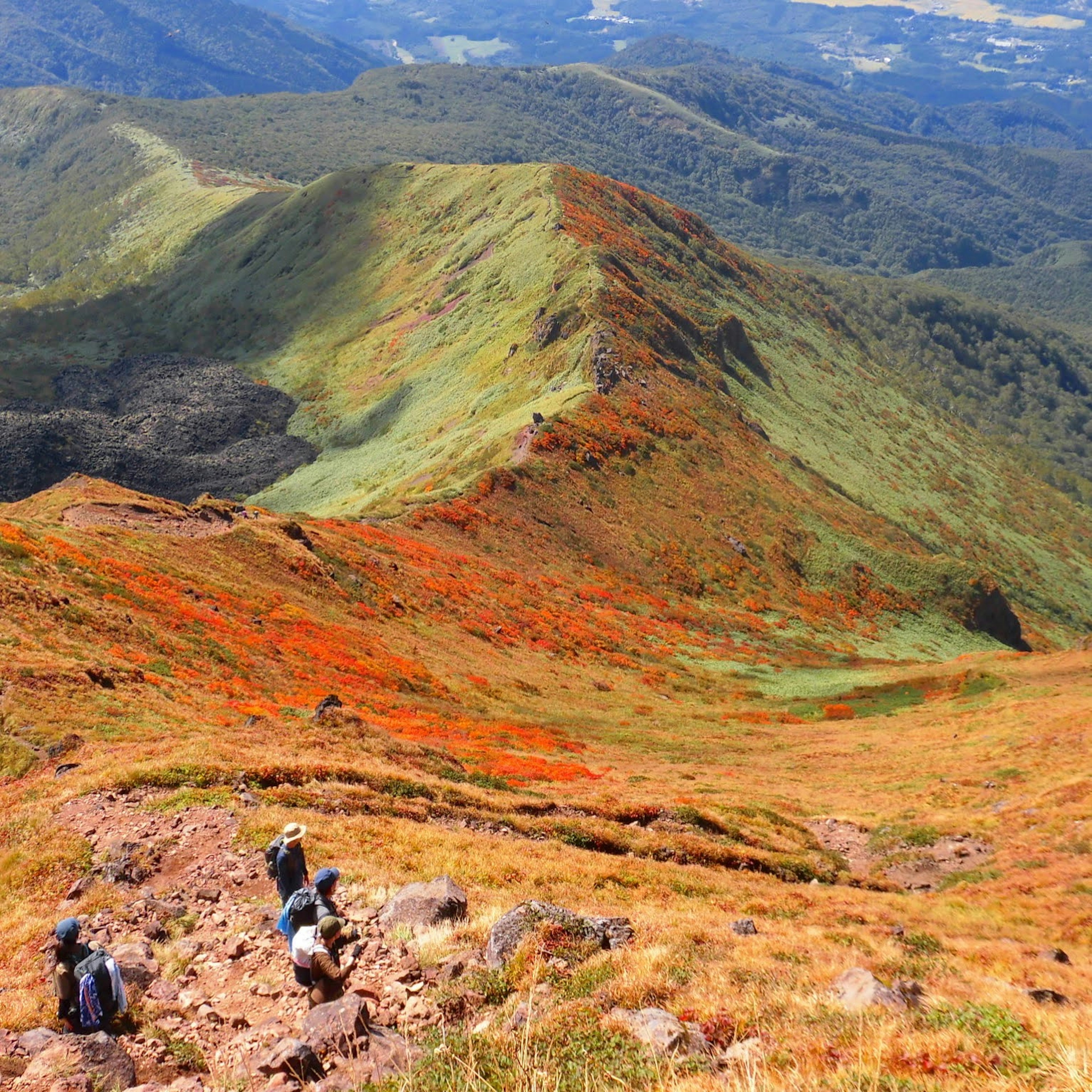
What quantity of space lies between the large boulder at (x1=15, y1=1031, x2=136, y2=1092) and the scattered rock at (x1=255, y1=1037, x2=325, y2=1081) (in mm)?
1825

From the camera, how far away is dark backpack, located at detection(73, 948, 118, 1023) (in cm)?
1030

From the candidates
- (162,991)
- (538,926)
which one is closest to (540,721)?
(538,926)

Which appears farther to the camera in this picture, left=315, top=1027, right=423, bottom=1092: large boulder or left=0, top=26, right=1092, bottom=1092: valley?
left=0, top=26, right=1092, bottom=1092: valley

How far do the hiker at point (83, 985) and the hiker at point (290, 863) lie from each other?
8.22 ft

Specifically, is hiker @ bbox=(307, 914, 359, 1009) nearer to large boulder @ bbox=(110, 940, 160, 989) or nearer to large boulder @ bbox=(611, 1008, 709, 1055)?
large boulder @ bbox=(110, 940, 160, 989)

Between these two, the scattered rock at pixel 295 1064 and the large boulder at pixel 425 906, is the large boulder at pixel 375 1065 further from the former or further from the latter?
the large boulder at pixel 425 906

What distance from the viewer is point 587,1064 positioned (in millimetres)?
8844

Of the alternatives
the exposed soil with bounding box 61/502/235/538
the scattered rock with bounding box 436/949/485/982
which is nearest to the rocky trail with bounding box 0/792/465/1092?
the scattered rock with bounding box 436/949/485/982

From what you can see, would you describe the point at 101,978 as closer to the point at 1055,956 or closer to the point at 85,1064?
the point at 85,1064

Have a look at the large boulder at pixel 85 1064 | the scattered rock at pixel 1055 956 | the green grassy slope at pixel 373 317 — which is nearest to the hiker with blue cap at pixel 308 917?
the large boulder at pixel 85 1064

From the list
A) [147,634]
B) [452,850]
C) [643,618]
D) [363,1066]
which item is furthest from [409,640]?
[363,1066]

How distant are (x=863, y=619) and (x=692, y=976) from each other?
2520 inches

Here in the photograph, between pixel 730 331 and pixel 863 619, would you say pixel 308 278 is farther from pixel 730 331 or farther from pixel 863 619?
pixel 863 619

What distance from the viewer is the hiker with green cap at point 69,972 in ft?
34.0
